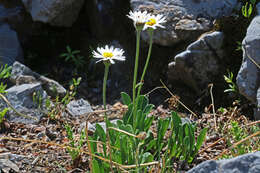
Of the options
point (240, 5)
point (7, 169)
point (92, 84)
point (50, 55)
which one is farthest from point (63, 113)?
point (240, 5)

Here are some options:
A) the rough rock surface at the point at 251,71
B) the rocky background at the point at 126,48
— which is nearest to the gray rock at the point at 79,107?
the rocky background at the point at 126,48

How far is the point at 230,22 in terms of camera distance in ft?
12.3

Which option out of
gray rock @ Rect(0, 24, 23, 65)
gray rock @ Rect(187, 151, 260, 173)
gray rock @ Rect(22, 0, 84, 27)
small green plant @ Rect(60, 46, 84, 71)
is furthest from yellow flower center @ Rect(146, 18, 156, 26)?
gray rock @ Rect(0, 24, 23, 65)

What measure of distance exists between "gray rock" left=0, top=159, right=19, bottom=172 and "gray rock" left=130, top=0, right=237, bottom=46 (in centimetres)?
206

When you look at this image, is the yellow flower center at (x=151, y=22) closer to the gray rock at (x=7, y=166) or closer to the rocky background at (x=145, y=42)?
the rocky background at (x=145, y=42)

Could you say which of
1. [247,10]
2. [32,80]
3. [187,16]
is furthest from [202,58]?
[32,80]

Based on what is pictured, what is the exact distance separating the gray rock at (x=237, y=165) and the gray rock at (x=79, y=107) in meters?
2.20

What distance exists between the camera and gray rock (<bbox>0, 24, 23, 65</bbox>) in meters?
4.77

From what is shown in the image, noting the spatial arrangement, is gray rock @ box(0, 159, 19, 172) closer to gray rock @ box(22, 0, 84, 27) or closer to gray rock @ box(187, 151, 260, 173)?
gray rock @ box(187, 151, 260, 173)

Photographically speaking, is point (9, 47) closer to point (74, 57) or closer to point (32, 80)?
point (74, 57)

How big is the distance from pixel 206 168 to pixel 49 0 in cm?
357

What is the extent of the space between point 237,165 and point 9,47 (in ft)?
12.7

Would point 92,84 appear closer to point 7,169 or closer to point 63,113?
point 63,113

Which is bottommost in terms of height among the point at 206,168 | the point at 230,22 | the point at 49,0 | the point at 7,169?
the point at 7,169
